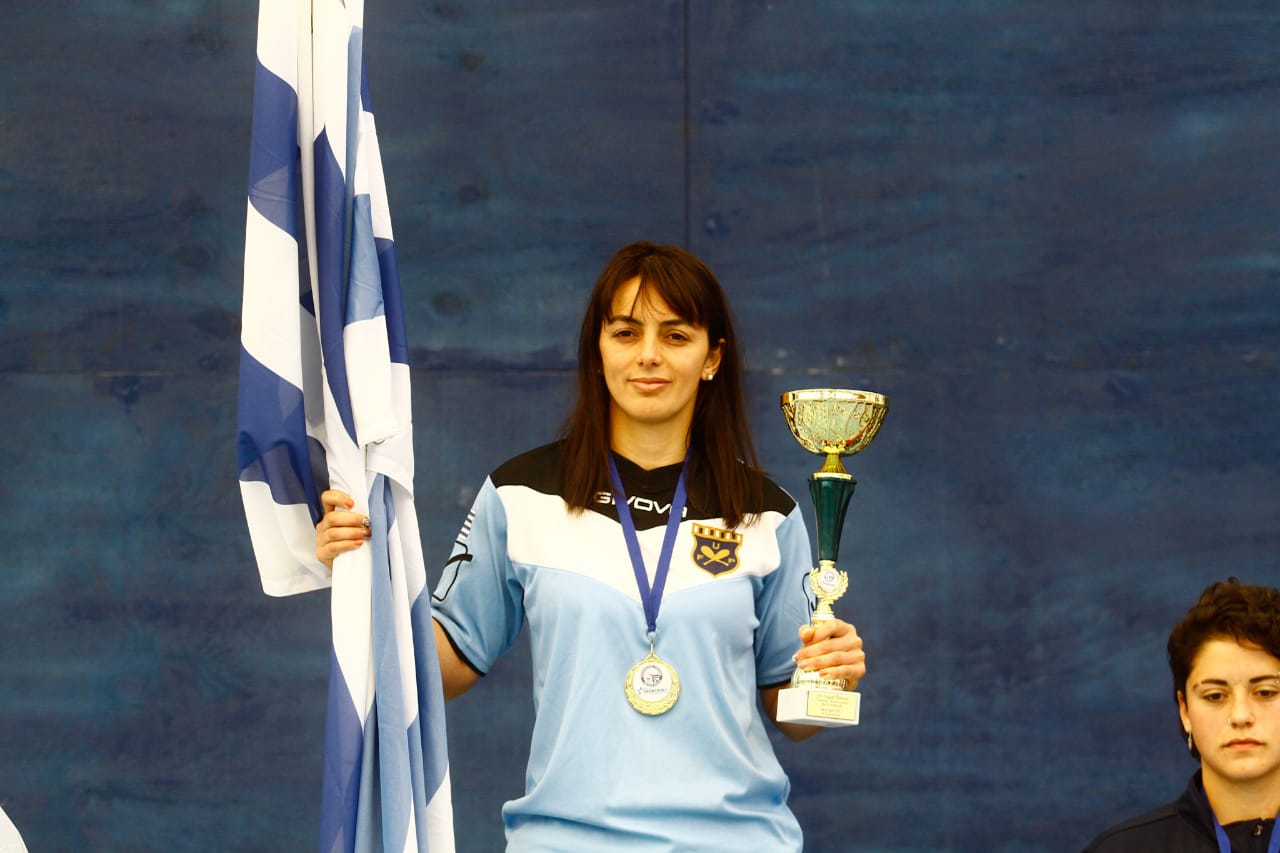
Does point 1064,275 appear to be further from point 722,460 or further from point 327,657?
point 327,657

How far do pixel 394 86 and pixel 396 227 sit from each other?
14.0 inches

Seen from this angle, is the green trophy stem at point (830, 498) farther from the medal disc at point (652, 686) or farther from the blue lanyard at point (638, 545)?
the medal disc at point (652, 686)

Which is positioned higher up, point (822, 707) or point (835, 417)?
point (835, 417)

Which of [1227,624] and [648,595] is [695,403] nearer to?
[648,595]

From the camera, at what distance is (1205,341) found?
13.6ft

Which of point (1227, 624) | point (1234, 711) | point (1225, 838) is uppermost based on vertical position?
point (1227, 624)

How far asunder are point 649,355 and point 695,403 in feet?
0.64

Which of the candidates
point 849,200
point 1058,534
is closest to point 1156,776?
point 1058,534

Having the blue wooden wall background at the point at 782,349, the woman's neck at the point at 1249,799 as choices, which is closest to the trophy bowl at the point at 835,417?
the woman's neck at the point at 1249,799

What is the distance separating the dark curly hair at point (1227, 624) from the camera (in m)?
2.98

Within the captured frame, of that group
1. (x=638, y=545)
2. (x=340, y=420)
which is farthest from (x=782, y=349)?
(x=340, y=420)

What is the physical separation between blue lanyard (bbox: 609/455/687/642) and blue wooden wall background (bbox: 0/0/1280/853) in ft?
4.81

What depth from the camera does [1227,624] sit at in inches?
119

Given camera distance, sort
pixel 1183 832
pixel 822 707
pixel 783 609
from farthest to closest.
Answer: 1. pixel 1183 832
2. pixel 783 609
3. pixel 822 707
